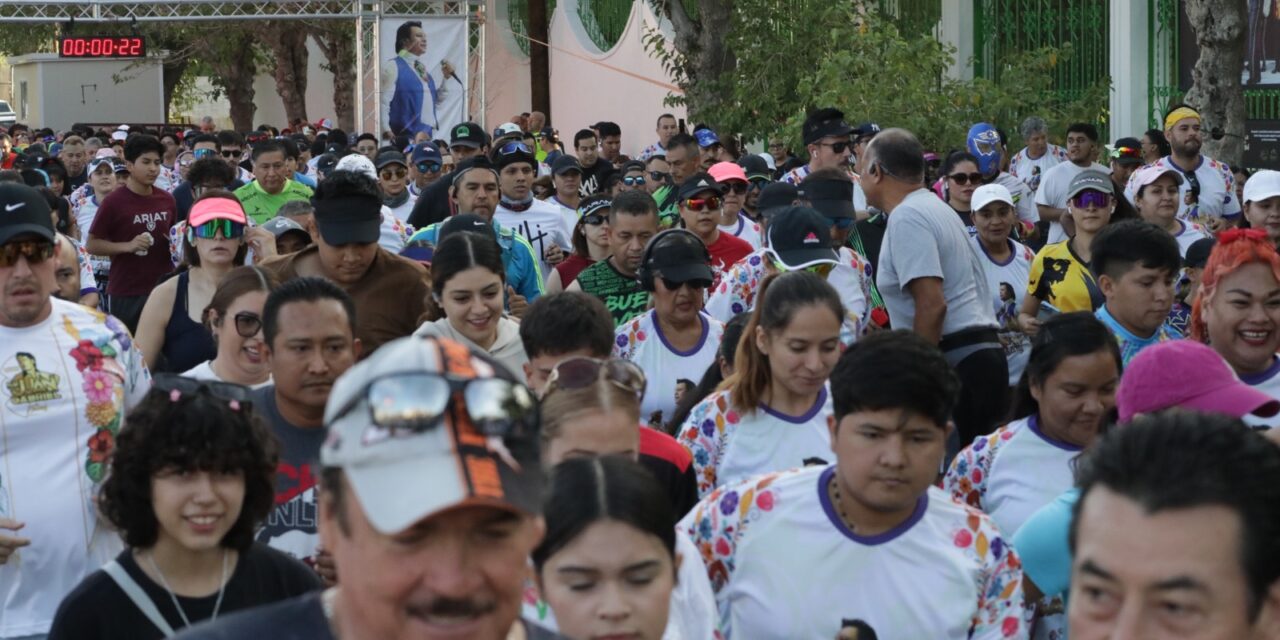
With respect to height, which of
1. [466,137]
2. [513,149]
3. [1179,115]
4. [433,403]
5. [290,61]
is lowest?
[433,403]

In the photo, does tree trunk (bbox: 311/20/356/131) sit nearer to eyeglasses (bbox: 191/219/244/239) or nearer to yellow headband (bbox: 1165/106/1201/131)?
yellow headband (bbox: 1165/106/1201/131)

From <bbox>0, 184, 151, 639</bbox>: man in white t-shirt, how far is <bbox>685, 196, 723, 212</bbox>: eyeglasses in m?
5.07

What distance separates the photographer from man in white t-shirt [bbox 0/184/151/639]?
17.5ft

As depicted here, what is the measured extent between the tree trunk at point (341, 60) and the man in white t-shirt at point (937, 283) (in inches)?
1206

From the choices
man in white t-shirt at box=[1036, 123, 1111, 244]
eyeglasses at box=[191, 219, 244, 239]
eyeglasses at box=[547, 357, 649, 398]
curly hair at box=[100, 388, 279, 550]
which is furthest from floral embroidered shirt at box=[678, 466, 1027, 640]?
man in white t-shirt at box=[1036, 123, 1111, 244]

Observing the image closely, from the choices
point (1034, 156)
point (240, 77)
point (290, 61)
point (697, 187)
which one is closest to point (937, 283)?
point (697, 187)

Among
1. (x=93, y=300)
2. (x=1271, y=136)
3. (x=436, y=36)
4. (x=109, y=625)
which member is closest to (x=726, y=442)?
(x=109, y=625)

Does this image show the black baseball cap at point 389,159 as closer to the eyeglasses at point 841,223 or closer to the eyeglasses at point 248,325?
the eyeglasses at point 841,223

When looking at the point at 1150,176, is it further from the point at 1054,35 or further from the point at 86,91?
the point at 86,91

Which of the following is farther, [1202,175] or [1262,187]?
[1202,175]

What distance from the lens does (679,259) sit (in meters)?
7.72

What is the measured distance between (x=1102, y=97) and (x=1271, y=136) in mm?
1886

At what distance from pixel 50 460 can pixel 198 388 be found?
3.46 feet

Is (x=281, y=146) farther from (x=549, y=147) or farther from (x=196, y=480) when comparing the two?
(x=549, y=147)
